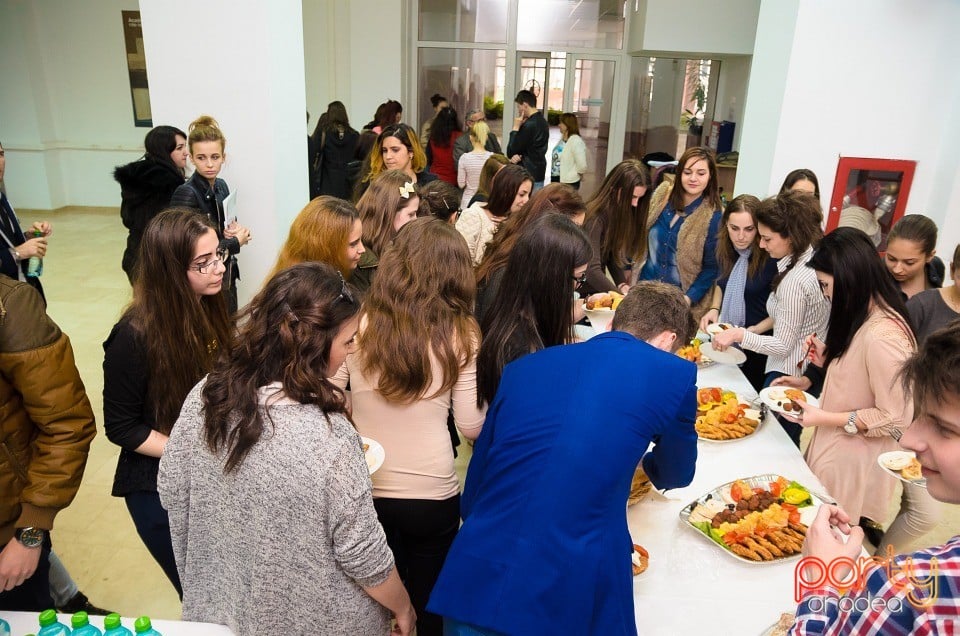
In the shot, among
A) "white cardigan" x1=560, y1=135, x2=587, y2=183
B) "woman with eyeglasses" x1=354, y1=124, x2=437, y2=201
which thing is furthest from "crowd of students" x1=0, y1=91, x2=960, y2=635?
"white cardigan" x1=560, y1=135, x2=587, y2=183

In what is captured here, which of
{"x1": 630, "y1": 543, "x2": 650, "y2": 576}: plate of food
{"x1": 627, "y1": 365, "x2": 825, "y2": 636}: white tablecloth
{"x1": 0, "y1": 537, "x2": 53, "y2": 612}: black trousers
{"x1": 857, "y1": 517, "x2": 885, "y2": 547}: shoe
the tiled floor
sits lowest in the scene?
the tiled floor

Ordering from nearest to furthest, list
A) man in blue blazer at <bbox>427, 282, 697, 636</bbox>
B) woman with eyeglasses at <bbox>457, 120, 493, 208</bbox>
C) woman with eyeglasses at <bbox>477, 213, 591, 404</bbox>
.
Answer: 1. man in blue blazer at <bbox>427, 282, 697, 636</bbox>
2. woman with eyeglasses at <bbox>477, 213, 591, 404</bbox>
3. woman with eyeglasses at <bbox>457, 120, 493, 208</bbox>

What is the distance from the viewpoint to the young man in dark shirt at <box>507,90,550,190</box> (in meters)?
7.76

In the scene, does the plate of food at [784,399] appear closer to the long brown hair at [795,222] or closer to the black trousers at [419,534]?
the long brown hair at [795,222]

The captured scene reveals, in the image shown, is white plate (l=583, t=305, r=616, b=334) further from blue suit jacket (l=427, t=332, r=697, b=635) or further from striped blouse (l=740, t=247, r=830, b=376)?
blue suit jacket (l=427, t=332, r=697, b=635)

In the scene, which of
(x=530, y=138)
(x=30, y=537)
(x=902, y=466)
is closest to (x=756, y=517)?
(x=902, y=466)

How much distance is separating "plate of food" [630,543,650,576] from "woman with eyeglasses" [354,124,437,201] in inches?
120

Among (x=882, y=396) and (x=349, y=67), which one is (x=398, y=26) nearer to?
(x=349, y=67)

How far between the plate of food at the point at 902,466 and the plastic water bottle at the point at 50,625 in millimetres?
2327

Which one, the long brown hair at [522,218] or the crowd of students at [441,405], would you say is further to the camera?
the long brown hair at [522,218]

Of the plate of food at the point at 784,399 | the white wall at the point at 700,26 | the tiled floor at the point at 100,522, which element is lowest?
the tiled floor at the point at 100,522

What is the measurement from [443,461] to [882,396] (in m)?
1.51

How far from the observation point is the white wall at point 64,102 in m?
8.46

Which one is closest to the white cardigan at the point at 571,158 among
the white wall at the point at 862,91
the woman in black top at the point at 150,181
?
the white wall at the point at 862,91
